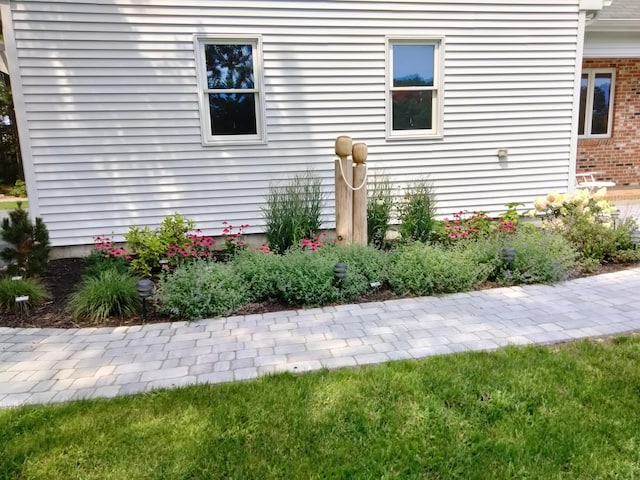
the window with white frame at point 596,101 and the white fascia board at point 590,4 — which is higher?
the white fascia board at point 590,4

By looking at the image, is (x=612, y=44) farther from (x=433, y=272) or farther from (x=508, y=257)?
(x=433, y=272)

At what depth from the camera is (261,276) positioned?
4.13 metres

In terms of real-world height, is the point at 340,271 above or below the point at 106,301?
above

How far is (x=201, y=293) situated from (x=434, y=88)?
4.60m

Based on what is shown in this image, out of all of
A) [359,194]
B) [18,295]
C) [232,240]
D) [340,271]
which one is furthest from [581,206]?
[18,295]

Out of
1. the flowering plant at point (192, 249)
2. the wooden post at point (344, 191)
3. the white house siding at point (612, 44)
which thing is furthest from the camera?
the white house siding at point (612, 44)

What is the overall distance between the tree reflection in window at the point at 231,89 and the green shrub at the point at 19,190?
9892 mm

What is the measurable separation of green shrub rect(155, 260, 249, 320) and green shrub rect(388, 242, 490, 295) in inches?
58.3

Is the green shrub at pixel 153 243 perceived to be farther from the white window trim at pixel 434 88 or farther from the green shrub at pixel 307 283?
the white window trim at pixel 434 88

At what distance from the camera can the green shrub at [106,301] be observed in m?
3.83

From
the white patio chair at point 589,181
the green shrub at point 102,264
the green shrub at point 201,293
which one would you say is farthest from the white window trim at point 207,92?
the white patio chair at point 589,181

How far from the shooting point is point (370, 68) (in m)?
6.16

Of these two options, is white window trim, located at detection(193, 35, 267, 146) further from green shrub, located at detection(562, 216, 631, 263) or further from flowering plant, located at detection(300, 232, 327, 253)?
green shrub, located at detection(562, 216, 631, 263)

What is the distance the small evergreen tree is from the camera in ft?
14.3
